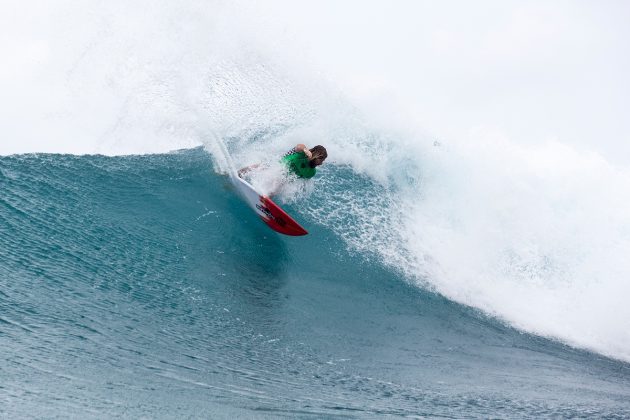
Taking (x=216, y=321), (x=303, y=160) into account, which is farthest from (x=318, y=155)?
(x=216, y=321)

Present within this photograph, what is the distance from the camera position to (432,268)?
40.3ft

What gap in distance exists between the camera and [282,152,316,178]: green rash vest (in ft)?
38.3

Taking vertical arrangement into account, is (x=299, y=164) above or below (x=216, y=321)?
above

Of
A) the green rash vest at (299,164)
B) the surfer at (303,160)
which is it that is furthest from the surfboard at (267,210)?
the green rash vest at (299,164)

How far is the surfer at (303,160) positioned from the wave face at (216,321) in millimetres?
991

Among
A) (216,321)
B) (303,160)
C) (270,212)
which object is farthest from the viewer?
(303,160)

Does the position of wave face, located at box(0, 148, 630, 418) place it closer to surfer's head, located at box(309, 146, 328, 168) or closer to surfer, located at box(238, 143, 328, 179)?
surfer, located at box(238, 143, 328, 179)

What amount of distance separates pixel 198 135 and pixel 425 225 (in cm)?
539

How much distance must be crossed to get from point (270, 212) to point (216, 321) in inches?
141

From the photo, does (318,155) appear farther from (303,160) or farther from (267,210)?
(267,210)

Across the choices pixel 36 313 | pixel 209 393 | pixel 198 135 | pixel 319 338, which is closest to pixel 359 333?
pixel 319 338

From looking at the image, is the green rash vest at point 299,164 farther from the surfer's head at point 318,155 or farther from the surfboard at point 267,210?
the surfboard at point 267,210

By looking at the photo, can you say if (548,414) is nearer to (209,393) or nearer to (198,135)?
(209,393)

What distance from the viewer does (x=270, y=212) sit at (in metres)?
11.2
